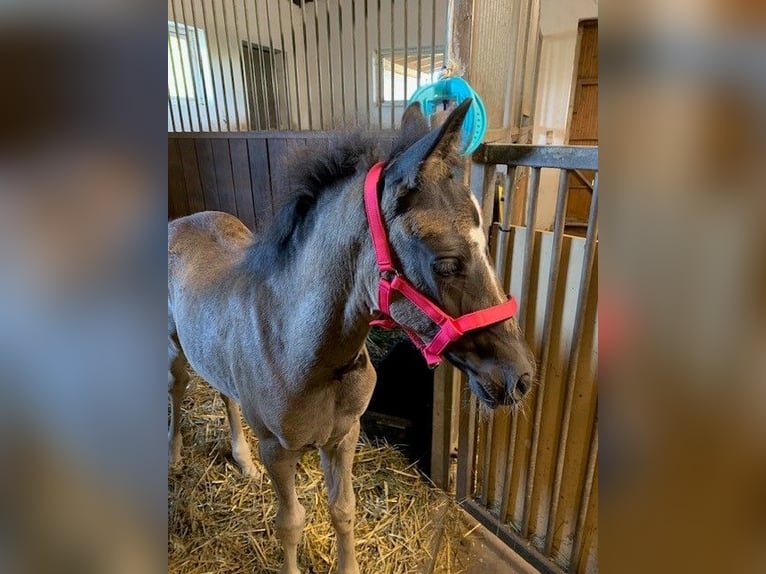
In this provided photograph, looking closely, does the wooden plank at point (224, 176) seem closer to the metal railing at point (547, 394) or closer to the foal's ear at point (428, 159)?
the metal railing at point (547, 394)

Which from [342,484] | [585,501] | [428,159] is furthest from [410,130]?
[585,501]

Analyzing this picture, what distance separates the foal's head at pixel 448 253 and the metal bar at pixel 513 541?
1.02 meters

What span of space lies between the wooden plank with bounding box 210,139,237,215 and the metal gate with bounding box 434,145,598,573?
1.72 m

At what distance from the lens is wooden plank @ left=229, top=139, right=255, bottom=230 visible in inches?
100

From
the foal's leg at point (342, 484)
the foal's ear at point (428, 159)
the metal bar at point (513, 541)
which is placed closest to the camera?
the foal's ear at point (428, 159)

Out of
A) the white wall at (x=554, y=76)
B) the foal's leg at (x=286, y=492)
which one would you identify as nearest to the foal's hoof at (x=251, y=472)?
the foal's leg at (x=286, y=492)

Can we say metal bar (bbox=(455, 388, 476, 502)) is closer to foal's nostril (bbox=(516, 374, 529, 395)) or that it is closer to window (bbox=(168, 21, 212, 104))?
foal's nostril (bbox=(516, 374, 529, 395))

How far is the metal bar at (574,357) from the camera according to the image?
3.71ft

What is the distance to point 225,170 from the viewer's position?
2.66 m

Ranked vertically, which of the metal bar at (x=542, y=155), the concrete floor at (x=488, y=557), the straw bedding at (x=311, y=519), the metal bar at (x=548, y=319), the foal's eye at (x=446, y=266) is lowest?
the concrete floor at (x=488, y=557)

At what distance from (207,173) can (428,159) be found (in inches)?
90.7
